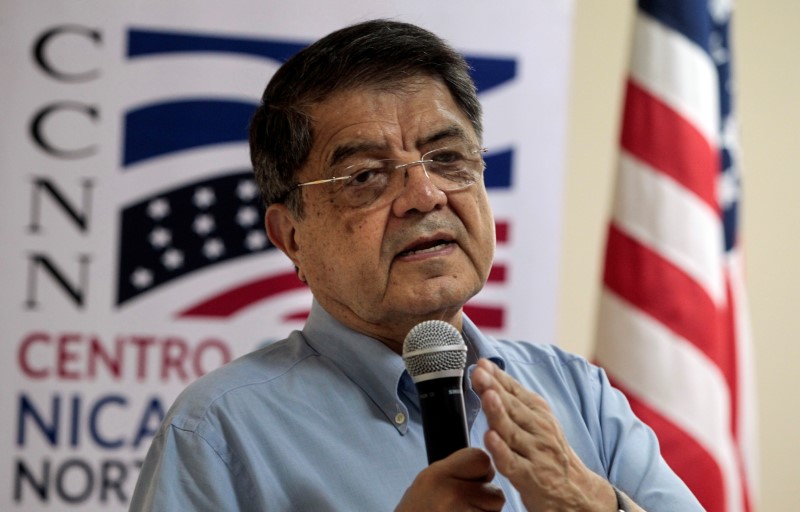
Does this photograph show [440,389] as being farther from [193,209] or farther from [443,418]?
[193,209]

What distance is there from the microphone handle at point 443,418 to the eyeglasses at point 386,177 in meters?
0.47

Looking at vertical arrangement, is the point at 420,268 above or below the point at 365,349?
above

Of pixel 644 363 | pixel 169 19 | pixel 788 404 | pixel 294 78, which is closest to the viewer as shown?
pixel 294 78

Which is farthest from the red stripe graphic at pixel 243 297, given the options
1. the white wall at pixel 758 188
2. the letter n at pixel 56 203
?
the white wall at pixel 758 188

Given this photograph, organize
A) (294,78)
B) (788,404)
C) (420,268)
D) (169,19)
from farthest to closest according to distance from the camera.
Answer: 1. (788,404)
2. (169,19)
3. (294,78)
4. (420,268)

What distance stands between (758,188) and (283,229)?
9.26 ft

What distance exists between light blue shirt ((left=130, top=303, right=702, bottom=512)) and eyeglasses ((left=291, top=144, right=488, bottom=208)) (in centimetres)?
23

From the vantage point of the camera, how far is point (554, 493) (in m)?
1.32

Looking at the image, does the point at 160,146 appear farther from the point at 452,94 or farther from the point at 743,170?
the point at 743,170

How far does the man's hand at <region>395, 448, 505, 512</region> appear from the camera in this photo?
47.1 inches

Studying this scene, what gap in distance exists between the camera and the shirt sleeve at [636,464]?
1651 millimetres

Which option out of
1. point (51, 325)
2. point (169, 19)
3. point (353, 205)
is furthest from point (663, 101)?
point (51, 325)

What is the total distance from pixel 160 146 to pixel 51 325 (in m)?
0.73

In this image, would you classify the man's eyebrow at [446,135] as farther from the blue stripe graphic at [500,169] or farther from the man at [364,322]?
the blue stripe graphic at [500,169]
